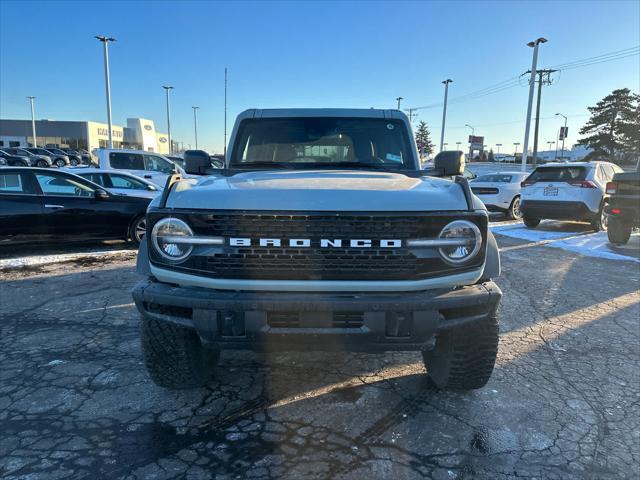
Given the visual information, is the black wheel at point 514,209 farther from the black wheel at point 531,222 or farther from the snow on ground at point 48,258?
the snow on ground at point 48,258

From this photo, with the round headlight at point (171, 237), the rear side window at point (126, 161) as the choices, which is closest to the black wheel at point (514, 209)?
the rear side window at point (126, 161)

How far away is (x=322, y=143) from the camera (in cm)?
399

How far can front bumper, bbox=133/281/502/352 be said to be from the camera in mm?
2314

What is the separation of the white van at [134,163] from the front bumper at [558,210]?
33.4 feet

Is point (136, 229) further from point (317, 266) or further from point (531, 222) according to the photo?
point (531, 222)

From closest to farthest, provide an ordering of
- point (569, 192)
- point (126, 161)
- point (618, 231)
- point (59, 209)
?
point (59, 209) → point (618, 231) → point (569, 192) → point (126, 161)

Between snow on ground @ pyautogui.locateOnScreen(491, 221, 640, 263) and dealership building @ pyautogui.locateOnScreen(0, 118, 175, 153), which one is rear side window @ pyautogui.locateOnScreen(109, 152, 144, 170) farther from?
dealership building @ pyautogui.locateOnScreen(0, 118, 175, 153)

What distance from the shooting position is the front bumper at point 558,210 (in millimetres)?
10211

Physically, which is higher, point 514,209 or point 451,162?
point 451,162

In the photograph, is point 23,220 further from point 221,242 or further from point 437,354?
point 437,354

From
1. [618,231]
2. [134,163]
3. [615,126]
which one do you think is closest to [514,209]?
[618,231]

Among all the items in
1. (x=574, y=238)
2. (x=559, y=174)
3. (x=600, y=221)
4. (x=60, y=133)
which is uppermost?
(x=60, y=133)

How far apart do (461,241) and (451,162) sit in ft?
4.40

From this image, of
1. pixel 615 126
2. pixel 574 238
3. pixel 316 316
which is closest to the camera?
pixel 316 316
